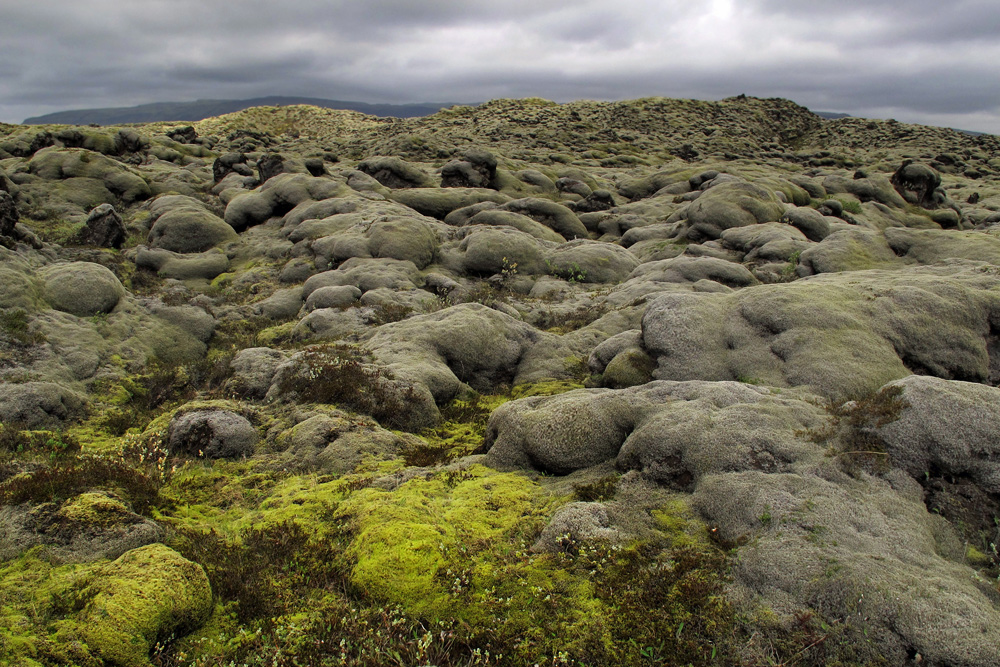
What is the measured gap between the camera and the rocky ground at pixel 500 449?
19.8 feet

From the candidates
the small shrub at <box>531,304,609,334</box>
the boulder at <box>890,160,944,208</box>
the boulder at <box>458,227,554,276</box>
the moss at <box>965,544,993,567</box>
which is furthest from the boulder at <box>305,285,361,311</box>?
the boulder at <box>890,160,944,208</box>

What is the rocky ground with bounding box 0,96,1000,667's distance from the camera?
604 centimetres

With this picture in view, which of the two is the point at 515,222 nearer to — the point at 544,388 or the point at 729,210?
the point at 729,210

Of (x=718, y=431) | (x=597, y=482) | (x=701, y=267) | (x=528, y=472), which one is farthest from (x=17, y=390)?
(x=701, y=267)

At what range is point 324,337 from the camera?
758 inches

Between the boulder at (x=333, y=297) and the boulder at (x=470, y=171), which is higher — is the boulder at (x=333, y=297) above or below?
below

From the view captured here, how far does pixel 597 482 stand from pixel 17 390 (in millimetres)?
14633

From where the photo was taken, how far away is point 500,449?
35.0 feet

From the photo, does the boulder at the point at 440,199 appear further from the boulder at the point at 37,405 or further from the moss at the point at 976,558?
the moss at the point at 976,558

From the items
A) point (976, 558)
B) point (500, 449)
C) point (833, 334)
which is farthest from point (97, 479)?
point (833, 334)

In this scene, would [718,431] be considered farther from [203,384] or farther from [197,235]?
[197,235]

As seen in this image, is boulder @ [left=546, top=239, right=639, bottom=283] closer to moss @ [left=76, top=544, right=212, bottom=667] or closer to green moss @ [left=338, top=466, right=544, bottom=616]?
green moss @ [left=338, top=466, right=544, bottom=616]

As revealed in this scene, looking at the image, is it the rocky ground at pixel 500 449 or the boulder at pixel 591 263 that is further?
the boulder at pixel 591 263

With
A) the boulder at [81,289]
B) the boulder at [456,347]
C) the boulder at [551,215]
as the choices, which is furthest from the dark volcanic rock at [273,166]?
the boulder at [456,347]
